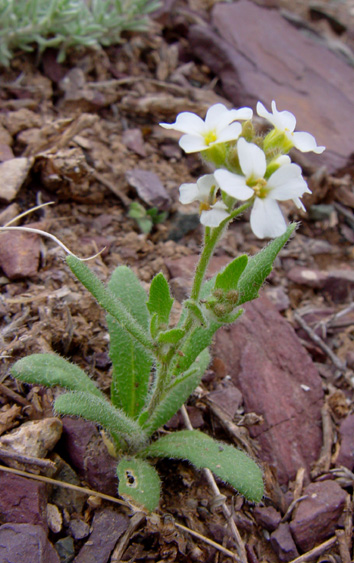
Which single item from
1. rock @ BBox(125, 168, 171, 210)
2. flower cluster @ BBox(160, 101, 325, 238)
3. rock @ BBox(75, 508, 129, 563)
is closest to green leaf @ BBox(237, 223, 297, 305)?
flower cluster @ BBox(160, 101, 325, 238)

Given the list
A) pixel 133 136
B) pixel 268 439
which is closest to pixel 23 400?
pixel 268 439

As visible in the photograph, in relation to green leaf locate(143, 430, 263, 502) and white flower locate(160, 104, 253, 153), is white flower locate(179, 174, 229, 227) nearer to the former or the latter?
white flower locate(160, 104, 253, 153)

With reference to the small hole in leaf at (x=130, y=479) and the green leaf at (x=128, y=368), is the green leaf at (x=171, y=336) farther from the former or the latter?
the small hole in leaf at (x=130, y=479)

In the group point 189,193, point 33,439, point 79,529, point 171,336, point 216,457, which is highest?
point 189,193

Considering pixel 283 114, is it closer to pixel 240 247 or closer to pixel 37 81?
pixel 240 247

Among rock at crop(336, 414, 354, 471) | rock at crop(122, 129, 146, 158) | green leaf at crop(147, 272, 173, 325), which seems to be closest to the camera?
green leaf at crop(147, 272, 173, 325)

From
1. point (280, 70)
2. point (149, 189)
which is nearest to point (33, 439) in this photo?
point (149, 189)

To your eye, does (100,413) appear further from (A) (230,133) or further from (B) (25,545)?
A: (A) (230,133)
